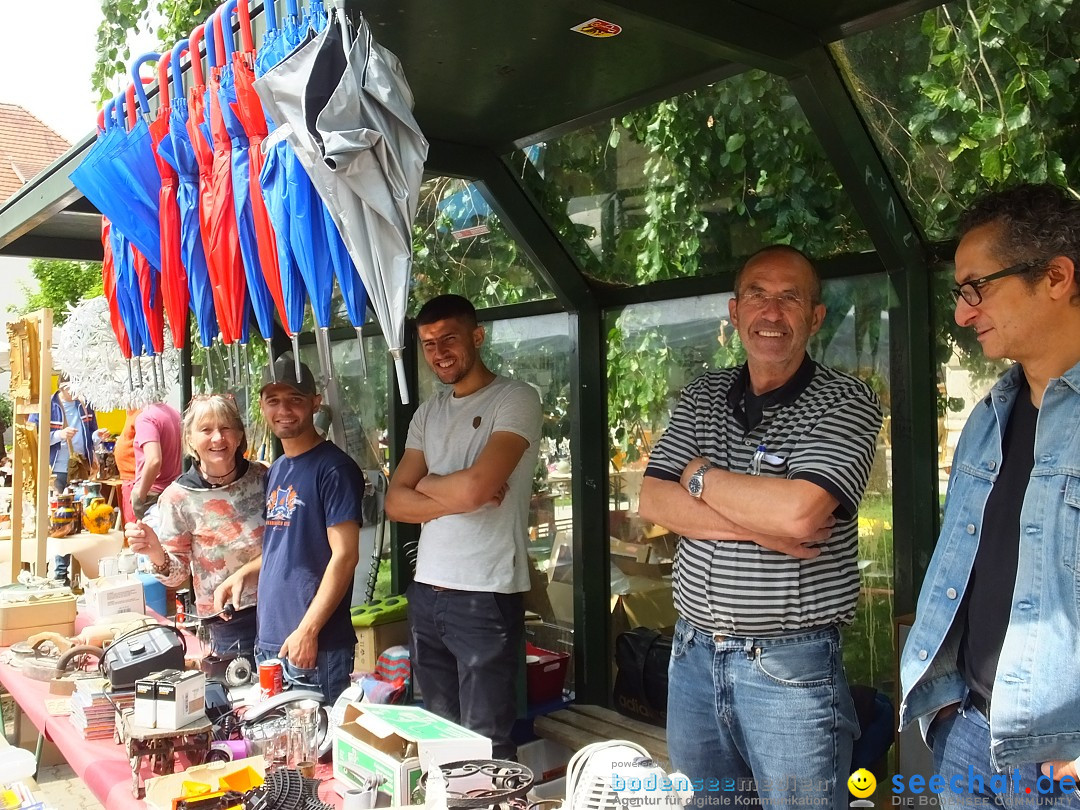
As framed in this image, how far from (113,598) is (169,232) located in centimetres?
183

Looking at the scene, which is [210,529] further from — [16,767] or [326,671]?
[16,767]

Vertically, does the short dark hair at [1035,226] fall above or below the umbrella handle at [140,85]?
below

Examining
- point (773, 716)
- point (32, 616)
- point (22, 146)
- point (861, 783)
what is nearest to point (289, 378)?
point (32, 616)

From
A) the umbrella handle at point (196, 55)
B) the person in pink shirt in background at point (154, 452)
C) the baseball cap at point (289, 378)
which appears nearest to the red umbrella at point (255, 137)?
the umbrella handle at point (196, 55)

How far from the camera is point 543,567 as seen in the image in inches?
169

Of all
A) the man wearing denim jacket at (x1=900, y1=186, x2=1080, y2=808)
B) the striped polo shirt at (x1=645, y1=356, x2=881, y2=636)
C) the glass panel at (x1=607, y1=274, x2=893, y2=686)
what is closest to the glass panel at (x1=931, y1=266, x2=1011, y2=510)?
the glass panel at (x1=607, y1=274, x2=893, y2=686)

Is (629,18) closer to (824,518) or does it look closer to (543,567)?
(824,518)

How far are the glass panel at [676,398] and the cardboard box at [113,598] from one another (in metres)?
2.03

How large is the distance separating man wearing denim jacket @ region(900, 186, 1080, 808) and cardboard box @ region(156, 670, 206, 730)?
163 centimetres

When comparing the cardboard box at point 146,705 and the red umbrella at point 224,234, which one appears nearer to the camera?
the cardboard box at point 146,705

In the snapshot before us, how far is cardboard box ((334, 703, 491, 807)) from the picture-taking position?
1.75 meters

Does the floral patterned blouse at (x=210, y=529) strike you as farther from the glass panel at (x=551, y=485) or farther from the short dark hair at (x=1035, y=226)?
the short dark hair at (x=1035, y=226)

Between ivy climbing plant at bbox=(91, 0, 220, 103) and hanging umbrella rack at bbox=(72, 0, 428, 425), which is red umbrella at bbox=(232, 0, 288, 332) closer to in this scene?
hanging umbrella rack at bbox=(72, 0, 428, 425)

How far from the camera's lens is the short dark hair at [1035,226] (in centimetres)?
161
